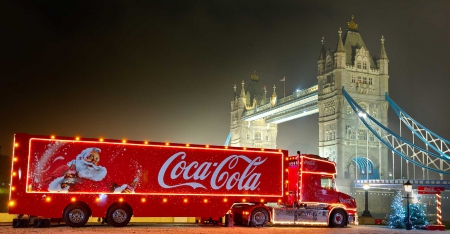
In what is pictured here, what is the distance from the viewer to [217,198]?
78.7ft

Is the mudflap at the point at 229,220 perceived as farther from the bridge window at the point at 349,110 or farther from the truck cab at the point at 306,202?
the bridge window at the point at 349,110

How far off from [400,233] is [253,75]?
115676 mm

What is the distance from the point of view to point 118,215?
22.6 m

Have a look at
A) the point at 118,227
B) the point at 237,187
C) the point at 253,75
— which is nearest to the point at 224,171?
the point at 237,187

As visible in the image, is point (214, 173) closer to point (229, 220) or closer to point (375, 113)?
point (229, 220)

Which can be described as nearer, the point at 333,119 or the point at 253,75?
the point at 333,119

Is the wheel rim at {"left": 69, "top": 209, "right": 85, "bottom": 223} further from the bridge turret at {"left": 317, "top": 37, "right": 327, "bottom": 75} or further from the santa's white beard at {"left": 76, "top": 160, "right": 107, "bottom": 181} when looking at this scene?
the bridge turret at {"left": 317, "top": 37, "right": 327, "bottom": 75}

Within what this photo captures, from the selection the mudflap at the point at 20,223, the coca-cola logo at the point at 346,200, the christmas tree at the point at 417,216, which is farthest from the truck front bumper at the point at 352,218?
the mudflap at the point at 20,223

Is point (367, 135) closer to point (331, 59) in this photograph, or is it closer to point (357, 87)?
point (357, 87)

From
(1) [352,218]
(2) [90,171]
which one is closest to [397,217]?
(1) [352,218]

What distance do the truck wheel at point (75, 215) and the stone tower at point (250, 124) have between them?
3752 inches

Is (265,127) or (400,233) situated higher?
(265,127)

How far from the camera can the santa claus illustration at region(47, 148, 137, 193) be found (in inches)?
859

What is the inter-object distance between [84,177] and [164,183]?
3.26 metres
